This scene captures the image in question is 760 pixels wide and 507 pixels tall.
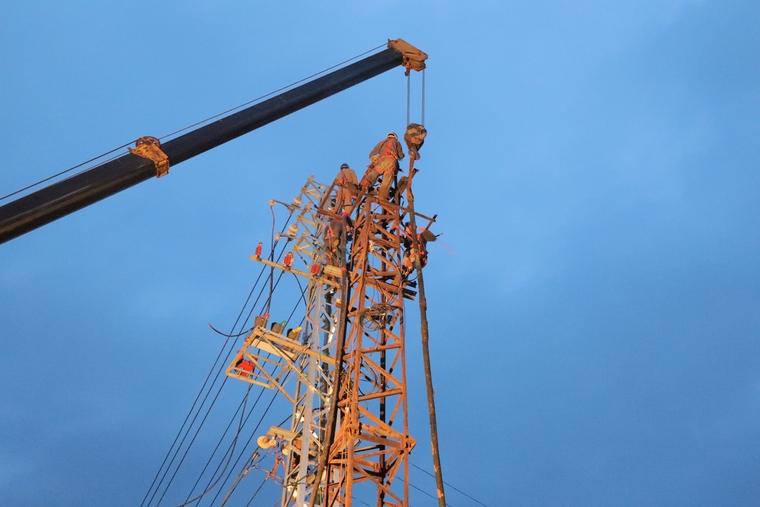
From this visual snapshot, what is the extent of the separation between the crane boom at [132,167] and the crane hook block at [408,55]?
267 centimetres

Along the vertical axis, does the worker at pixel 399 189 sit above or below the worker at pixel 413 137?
below

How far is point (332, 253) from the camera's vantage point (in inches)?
714

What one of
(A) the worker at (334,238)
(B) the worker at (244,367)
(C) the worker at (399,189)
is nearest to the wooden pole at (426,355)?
(C) the worker at (399,189)

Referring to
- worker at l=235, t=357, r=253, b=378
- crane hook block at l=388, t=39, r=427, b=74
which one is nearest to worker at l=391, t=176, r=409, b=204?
crane hook block at l=388, t=39, r=427, b=74

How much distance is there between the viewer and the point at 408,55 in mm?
18234

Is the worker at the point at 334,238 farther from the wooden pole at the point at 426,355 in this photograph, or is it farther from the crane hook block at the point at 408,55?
the crane hook block at the point at 408,55

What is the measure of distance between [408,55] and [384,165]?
4.12 metres

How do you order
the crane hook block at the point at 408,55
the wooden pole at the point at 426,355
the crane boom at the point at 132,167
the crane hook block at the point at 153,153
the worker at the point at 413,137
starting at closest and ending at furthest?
the crane boom at the point at 132,167 → the crane hook block at the point at 153,153 → the wooden pole at the point at 426,355 → the worker at the point at 413,137 → the crane hook block at the point at 408,55

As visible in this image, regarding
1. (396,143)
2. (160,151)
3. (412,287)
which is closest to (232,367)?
(412,287)

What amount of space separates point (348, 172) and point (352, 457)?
7751 millimetres

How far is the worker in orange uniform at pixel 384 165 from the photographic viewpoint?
52.2 feet

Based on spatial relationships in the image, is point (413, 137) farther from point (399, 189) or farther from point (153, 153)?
point (153, 153)

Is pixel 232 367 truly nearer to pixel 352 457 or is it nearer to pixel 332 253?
pixel 332 253

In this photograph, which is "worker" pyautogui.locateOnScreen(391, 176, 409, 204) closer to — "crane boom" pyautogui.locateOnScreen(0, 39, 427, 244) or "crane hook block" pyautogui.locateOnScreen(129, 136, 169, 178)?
"crane boom" pyautogui.locateOnScreen(0, 39, 427, 244)
